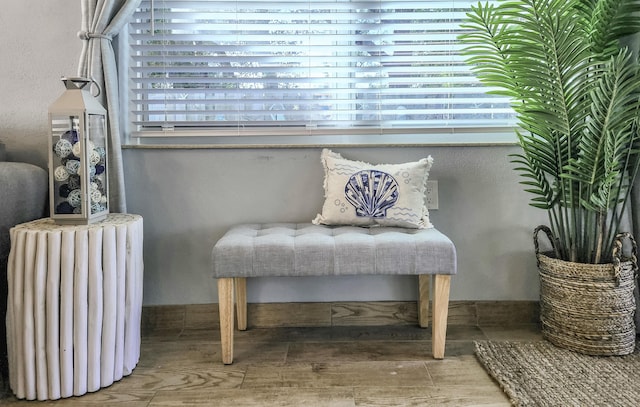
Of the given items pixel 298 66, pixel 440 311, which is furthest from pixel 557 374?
pixel 298 66

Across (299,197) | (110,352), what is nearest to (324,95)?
(299,197)

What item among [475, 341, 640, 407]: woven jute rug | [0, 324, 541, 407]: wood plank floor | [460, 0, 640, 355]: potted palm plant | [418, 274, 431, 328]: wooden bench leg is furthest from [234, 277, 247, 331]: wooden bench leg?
[460, 0, 640, 355]: potted palm plant

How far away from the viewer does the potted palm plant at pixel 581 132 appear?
173 cm

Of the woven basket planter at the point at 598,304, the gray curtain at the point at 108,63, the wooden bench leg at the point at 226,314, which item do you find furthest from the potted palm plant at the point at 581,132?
the gray curtain at the point at 108,63

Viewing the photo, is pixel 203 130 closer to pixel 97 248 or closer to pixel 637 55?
pixel 97 248

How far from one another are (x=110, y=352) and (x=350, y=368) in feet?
2.68

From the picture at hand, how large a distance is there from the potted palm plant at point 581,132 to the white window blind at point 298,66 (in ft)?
0.98

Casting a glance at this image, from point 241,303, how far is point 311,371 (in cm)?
52

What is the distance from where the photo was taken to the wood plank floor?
156cm

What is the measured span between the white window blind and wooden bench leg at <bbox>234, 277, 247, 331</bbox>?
2.18 ft

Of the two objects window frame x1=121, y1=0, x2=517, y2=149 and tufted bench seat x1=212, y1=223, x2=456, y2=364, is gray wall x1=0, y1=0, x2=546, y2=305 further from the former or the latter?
tufted bench seat x1=212, y1=223, x2=456, y2=364

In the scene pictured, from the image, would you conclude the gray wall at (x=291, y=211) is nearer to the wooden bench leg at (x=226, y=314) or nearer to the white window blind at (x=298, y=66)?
the white window blind at (x=298, y=66)

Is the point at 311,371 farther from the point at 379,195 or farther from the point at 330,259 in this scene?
the point at 379,195

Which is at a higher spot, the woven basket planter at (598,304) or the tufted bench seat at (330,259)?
the tufted bench seat at (330,259)
